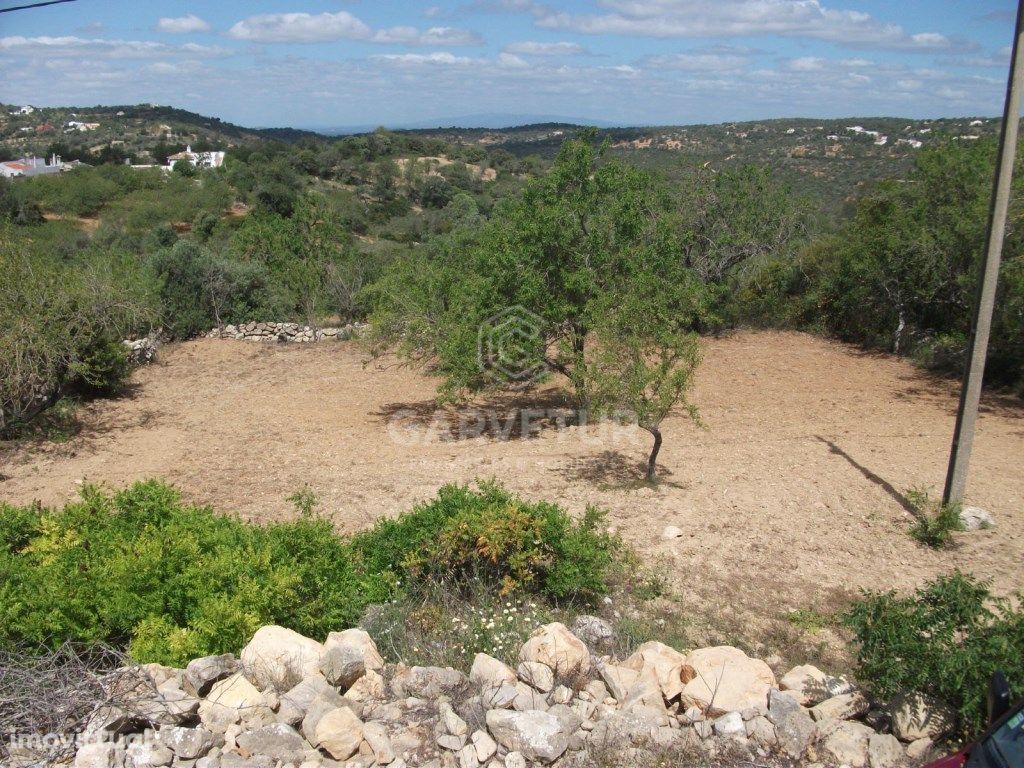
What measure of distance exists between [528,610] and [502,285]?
18.0 ft

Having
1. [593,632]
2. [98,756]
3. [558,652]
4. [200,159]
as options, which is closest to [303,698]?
[98,756]

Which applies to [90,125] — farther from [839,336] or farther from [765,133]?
[839,336]

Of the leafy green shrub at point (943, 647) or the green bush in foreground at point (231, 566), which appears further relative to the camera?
the green bush in foreground at point (231, 566)

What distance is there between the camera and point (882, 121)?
46500 millimetres

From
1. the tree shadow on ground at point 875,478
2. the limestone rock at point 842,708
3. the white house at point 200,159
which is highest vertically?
the white house at point 200,159

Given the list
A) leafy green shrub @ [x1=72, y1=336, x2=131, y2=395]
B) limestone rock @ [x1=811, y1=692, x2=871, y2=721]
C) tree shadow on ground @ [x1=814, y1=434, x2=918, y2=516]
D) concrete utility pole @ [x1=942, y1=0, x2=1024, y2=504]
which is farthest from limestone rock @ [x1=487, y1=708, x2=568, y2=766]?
leafy green shrub @ [x1=72, y1=336, x2=131, y2=395]

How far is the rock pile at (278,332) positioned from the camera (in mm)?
17297

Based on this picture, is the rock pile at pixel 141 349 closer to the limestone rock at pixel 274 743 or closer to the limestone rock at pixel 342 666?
the limestone rock at pixel 342 666

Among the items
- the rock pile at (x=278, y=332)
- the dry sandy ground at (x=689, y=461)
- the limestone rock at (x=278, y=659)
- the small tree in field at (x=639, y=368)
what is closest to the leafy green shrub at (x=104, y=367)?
the dry sandy ground at (x=689, y=461)

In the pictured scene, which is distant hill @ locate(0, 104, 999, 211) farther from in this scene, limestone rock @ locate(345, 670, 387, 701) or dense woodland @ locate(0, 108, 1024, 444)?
limestone rock @ locate(345, 670, 387, 701)

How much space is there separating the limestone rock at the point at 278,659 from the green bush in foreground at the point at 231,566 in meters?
0.27

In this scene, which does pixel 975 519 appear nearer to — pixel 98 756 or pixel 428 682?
pixel 428 682

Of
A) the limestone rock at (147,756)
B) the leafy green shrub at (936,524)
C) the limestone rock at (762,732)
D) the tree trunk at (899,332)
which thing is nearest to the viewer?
the limestone rock at (147,756)

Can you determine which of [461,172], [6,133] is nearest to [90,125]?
[6,133]
